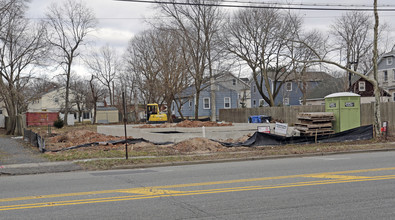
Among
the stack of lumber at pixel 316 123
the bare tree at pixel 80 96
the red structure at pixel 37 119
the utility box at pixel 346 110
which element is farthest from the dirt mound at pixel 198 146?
the bare tree at pixel 80 96

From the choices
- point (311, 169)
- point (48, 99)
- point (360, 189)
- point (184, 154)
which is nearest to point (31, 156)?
point (184, 154)

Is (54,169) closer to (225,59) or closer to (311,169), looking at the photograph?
(311,169)

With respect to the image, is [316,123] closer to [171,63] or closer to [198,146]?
[198,146]

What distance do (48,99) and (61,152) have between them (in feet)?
232

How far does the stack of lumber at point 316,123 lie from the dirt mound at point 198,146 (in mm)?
5379

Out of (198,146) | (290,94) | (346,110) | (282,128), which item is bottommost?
(198,146)

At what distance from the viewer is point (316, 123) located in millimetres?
22203

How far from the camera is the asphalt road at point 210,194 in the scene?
266 inches

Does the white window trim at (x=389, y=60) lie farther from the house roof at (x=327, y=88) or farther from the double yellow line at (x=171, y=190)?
the double yellow line at (x=171, y=190)

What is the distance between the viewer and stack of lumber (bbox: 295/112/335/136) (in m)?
21.8

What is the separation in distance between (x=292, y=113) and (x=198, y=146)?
2135cm

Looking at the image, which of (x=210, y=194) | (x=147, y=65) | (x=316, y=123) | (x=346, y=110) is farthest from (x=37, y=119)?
(x=210, y=194)

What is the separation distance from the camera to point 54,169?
44.7 ft

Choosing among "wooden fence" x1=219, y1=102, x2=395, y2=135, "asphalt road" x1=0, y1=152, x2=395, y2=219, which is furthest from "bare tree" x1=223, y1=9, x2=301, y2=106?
"asphalt road" x1=0, y1=152, x2=395, y2=219
